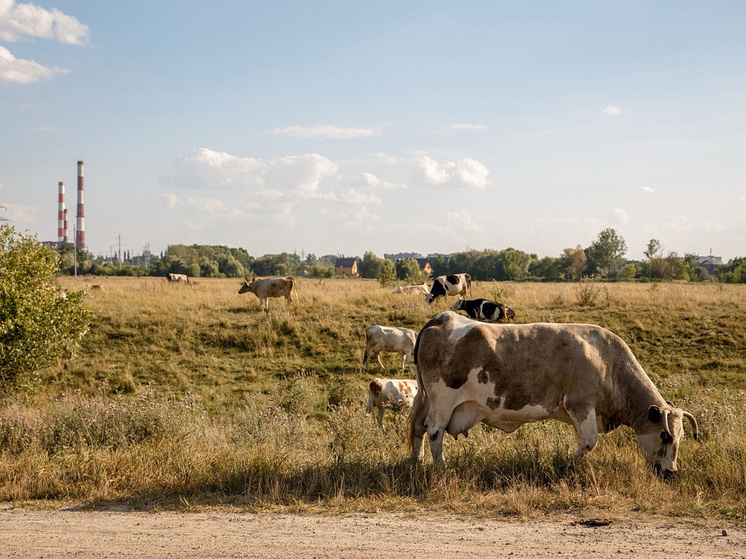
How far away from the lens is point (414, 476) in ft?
23.4

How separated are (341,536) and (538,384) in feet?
11.1

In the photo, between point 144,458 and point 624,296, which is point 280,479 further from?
point 624,296

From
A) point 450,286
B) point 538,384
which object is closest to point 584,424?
point 538,384

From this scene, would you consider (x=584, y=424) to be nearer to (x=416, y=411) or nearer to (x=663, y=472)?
(x=663, y=472)

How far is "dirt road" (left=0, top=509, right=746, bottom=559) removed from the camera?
17.2ft

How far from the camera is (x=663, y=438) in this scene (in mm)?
7320

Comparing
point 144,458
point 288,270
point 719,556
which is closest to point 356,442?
point 144,458

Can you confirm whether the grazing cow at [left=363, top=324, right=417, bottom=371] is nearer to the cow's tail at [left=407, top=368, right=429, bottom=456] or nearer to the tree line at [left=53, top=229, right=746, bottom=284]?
the cow's tail at [left=407, top=368, right=429, bottom=456]

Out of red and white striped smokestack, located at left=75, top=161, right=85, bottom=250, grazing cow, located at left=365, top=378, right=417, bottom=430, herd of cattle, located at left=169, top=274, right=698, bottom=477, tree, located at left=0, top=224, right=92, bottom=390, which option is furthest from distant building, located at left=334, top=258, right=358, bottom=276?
herd of cattle, located at left=169, top=274, right=698, bottom=477

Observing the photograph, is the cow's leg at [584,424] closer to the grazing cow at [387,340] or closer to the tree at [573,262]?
the grazing cow at [387,340]

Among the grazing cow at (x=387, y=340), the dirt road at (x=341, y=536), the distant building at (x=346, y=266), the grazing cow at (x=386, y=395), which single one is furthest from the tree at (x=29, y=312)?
the distant building at (x=346, y=266)

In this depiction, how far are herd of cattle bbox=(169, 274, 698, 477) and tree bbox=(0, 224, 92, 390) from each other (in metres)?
11.3

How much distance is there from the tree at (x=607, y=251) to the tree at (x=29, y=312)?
300 feet

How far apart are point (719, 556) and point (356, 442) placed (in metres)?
5.17
